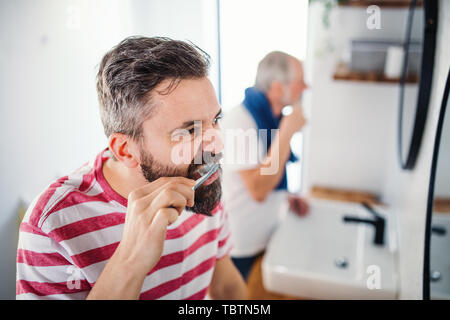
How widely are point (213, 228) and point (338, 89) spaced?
3.17ft

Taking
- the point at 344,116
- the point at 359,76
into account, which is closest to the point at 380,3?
the point at 359,76

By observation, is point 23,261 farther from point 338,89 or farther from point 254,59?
point 338,89

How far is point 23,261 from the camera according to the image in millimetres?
397

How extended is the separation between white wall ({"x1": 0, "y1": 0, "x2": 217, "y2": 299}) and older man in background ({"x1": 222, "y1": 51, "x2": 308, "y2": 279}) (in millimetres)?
175

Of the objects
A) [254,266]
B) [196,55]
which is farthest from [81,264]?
[254,266]

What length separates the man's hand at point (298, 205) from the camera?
1136 millimetres

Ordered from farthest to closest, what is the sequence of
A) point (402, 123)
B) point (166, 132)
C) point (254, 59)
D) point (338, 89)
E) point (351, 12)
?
point (338, 89), point (351, 12), point (402, 123), point (254, 59), point (166, 132)

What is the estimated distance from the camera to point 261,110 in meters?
0.69

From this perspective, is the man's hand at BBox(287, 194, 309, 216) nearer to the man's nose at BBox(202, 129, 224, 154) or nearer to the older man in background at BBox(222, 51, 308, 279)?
the older man in background at BBox(222, 51, 308, 279)

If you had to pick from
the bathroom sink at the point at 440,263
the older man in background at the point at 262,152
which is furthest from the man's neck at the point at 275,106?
the bathroom sink at the point at 440,263

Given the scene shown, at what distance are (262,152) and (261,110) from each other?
115mm

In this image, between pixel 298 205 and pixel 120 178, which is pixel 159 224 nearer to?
pixel 120 178

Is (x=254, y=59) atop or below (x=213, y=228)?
atop

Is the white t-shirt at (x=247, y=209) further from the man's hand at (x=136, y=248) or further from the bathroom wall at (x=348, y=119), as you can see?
the bathroom wall at (x=348, y=119)
